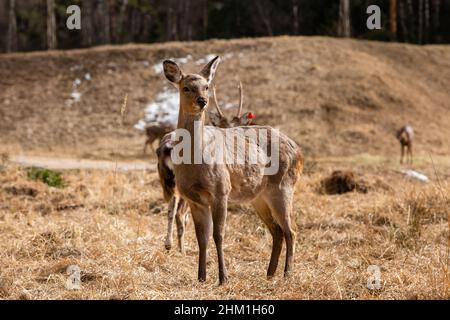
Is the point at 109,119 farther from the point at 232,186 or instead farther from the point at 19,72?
the point at 232,186

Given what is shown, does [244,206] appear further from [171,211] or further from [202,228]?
[202,228]

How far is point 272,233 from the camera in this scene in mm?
7594

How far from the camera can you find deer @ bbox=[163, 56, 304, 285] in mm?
6691

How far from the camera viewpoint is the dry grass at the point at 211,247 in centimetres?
657

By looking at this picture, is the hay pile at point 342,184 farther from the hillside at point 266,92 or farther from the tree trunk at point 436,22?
the tree trunk at point 436,22

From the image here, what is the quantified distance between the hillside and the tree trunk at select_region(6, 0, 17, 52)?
15.0 metres

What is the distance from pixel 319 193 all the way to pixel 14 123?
19784 mm

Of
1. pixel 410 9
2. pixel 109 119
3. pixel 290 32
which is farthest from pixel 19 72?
pixel 410 9

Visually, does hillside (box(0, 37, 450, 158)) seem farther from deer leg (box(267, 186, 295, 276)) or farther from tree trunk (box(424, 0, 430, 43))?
deer leg (box(267, 186, 295, 276))

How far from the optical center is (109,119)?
2925 cm

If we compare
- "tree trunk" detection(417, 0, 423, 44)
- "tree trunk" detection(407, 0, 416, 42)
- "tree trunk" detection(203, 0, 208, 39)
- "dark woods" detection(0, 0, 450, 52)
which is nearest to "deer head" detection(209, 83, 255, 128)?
"dark woods" detection(0, 0, 450, 52)

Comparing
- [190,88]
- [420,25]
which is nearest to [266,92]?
[420,25]

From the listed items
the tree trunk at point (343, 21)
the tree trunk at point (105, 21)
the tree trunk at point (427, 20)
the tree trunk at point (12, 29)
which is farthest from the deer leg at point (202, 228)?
the tree trunk at point (12, 29)
